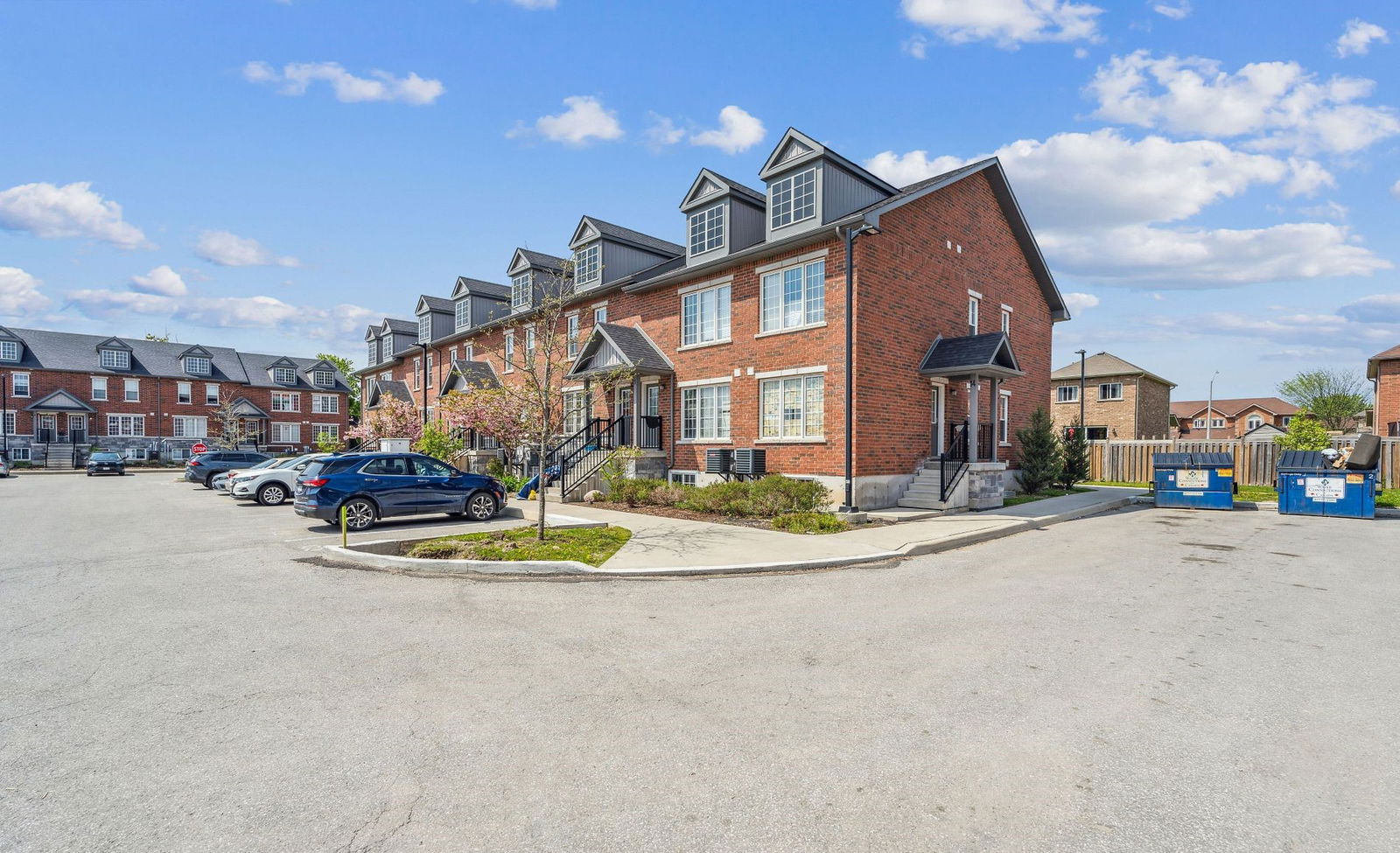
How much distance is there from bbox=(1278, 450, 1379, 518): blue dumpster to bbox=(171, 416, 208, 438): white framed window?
6786 cm

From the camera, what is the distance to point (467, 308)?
34.2 m

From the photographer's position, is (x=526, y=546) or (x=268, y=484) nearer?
(x=526, y=546)

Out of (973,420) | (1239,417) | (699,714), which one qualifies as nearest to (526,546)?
(699,714)

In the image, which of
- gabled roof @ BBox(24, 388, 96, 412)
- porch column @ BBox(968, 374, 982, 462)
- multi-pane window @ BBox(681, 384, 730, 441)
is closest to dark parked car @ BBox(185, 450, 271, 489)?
multi-pane window @ BBox(681, 384, 730, 441)

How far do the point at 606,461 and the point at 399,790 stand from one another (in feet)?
52.2

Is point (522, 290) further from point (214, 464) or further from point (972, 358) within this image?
point (972, 358)

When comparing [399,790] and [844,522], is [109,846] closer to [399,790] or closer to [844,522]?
[399,790]

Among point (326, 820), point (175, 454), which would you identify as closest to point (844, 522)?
point (326, 820)

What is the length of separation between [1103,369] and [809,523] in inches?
1614

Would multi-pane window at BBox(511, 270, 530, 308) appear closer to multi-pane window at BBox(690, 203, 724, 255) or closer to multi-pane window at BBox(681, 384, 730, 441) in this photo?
multi-pane window at BBox(690, 203, 724, 255)

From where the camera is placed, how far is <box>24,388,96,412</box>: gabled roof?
48844 mm

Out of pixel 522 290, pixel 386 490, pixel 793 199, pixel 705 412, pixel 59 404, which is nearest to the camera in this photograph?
pixel 386 490

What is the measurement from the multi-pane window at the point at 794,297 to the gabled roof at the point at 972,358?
3598 millimetres

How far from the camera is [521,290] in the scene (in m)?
29.4
